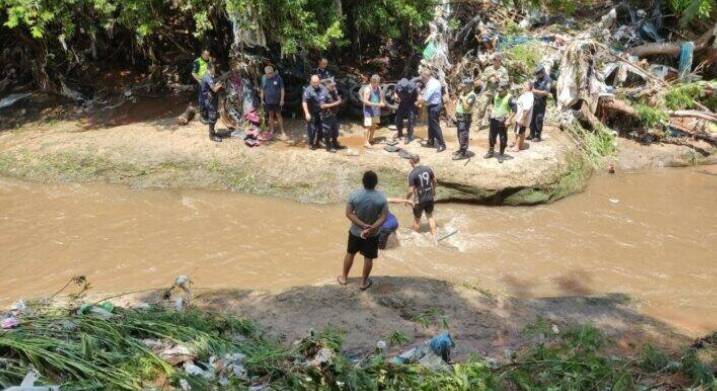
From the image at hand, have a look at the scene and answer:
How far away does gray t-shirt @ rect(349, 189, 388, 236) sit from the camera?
21.5 ft

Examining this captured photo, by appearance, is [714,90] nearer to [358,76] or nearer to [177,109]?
[358,76]

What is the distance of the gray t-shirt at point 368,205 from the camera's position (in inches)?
259

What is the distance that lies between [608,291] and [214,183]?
21.5 feet

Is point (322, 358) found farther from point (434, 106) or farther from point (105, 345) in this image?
point (434, 106)

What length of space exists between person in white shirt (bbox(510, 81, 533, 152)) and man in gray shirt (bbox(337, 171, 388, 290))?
513 centimetres

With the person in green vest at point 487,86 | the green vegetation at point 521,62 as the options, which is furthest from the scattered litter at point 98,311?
the green vegetation at point 521,62

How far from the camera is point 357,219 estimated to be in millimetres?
6617

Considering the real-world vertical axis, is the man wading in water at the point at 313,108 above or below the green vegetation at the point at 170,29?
below

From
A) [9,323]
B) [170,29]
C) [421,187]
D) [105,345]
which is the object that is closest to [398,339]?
[105,345]

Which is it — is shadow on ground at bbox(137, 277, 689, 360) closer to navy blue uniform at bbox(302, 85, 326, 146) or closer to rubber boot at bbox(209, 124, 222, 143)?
navy blue uniform at bbox(302, 85, 326, 146)

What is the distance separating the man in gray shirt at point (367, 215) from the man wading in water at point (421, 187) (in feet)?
6.80

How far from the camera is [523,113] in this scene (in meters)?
10.8

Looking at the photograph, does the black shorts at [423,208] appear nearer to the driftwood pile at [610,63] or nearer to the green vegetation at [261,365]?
the green vegetation at [261,365]

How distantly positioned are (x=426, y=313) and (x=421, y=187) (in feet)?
8.84
